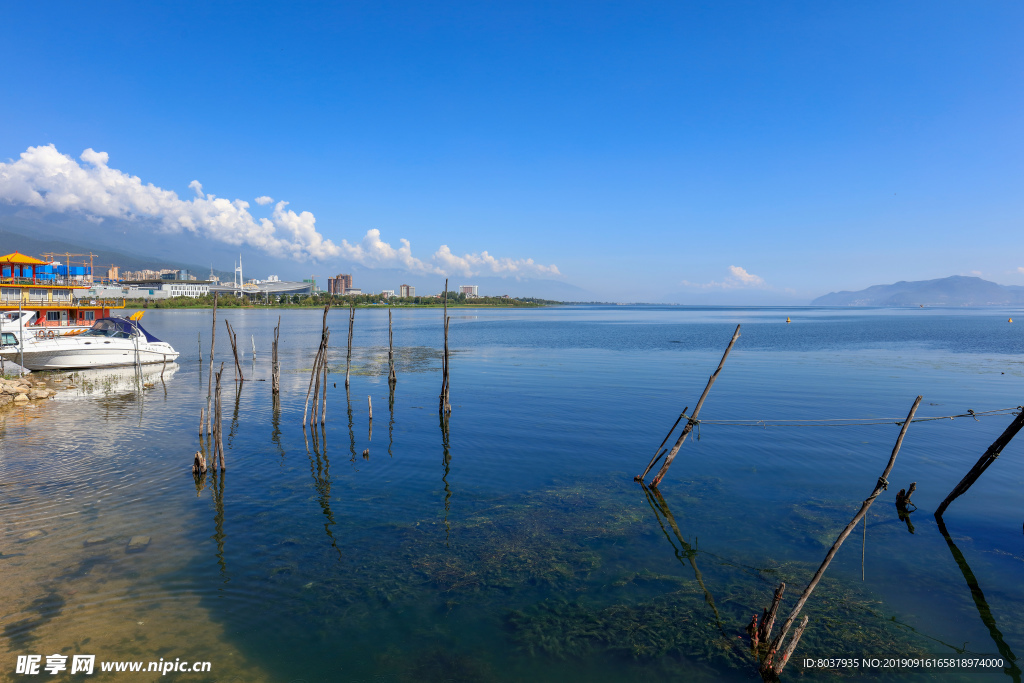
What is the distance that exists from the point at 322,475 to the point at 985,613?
13.8 metres

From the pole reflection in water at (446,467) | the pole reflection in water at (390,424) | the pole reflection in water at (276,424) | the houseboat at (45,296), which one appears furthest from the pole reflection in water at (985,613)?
the houseboat at (45,296)

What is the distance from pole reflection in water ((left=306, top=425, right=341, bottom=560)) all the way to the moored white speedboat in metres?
17.7

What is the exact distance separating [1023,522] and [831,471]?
4002 mm

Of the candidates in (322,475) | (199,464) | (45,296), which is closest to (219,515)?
(199,464)

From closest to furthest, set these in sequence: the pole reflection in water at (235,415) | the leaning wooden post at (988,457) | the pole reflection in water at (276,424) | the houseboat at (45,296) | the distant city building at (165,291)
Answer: the leaning wooden post at (988,457) < the pole reflection in water at (276,424) < the pole reflection in water at (235,415) < the houseboat at (45,296) < the distant city building at (165,291)

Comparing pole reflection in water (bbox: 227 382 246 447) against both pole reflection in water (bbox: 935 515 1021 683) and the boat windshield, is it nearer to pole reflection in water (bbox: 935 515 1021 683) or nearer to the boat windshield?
the boat windshield

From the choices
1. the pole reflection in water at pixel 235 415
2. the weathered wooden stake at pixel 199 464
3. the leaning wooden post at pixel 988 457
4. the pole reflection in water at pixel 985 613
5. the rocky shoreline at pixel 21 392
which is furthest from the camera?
the rocky shoreline at pixel 21 392

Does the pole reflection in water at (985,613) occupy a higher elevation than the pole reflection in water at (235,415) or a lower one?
lower

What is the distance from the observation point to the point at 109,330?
34281 millimetres

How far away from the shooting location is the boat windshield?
33.9 m

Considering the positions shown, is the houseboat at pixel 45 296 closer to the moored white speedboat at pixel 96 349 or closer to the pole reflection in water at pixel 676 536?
the moored white speedboat at pixel 96 349

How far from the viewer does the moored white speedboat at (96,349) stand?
30672 millimetres

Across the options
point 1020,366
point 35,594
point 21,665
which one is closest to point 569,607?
point 21,665

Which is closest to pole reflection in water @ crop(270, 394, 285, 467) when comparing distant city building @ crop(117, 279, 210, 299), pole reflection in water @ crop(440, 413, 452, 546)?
pole reflection in water @ crop(440, 413, 452, 546)
